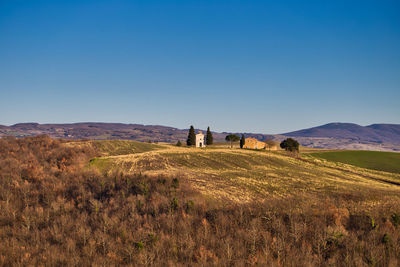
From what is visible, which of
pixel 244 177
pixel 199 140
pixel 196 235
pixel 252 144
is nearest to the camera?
pixel 196 235

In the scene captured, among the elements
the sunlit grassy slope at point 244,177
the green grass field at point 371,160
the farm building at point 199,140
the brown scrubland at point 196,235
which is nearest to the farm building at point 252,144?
the farm building at point 199,140

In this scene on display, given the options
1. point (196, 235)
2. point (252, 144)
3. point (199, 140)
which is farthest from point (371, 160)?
point (196, 235)

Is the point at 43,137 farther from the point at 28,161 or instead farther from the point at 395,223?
the point at 395,223

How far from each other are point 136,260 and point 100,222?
23.1ft

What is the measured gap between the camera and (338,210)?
54.3 ft

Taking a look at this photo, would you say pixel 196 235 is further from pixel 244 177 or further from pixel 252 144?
pixel 252 144

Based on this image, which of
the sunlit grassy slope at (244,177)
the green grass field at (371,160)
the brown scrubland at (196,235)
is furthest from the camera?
the green grass field at (371,160)

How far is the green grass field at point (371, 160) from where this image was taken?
8487 cm

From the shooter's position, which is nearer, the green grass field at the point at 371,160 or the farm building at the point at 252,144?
the green grass field at the point at 371,160

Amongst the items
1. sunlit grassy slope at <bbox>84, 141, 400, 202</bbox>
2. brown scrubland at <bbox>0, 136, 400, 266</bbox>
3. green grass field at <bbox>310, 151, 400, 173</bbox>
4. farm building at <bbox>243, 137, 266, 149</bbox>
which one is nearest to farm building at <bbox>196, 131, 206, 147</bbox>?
farm building at <bbox>243, 137, 266, 149</bbox>

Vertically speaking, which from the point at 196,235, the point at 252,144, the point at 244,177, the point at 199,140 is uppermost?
the point at 199,140

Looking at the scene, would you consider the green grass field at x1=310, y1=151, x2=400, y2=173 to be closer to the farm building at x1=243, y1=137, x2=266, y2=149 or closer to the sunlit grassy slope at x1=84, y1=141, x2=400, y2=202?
the sunlit grassy slope at x1=84, y1=141, x2=400, y2=202

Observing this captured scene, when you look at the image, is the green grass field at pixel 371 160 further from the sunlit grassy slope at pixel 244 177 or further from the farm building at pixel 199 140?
the farm building at pixel 199 140

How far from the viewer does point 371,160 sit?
321 feet
